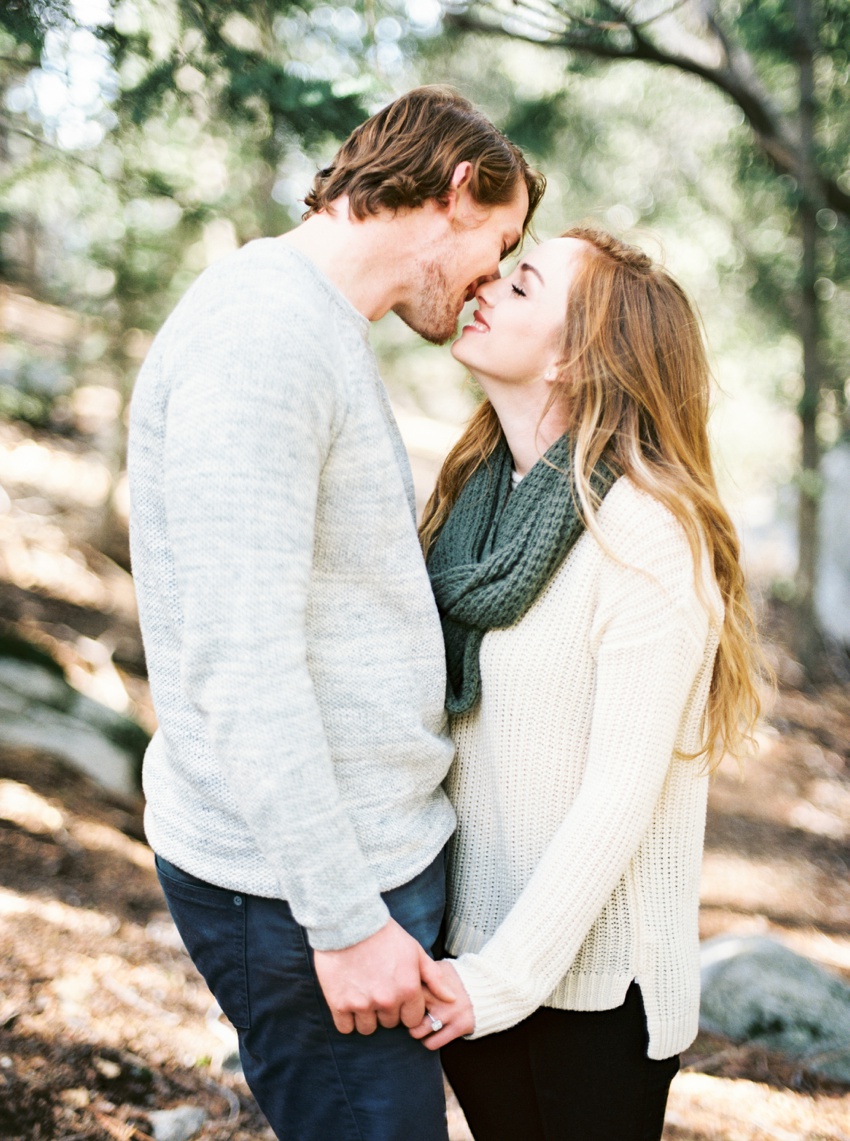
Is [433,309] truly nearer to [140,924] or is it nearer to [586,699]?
[586,699]

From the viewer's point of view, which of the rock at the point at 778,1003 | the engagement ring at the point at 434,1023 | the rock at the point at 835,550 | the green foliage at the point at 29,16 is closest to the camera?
the engagement ring at the point at 434,1023

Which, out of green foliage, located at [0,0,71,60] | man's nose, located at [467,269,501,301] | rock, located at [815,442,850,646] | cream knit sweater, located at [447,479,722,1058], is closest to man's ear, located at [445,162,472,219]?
man's nose, located at [467,269,501,301]

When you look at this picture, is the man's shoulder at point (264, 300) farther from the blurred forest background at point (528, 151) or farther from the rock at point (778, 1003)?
the rock at point (778, 1003)

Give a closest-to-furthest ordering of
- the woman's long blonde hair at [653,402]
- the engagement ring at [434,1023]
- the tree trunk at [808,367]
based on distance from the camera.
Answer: the engagement ring at [434,1023]
the woman's long blonde hair at [653,402]
the tree trunk at [808,367]

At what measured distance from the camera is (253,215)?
5.56 metres

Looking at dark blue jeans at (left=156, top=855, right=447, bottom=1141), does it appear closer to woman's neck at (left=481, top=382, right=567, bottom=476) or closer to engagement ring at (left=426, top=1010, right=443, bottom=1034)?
engagement ring at (left=426, top=1010, right=443, bottom=1034)

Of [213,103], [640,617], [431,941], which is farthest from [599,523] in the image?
[213,103]

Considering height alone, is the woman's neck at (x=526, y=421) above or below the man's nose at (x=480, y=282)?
below

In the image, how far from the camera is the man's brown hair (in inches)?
60.6

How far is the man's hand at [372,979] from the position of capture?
1246 millimetres

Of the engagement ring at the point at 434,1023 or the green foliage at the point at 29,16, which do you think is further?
the green foliage at the point at 29,16

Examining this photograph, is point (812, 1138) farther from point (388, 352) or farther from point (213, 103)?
point (388, 352)

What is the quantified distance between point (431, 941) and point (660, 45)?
5.23 m

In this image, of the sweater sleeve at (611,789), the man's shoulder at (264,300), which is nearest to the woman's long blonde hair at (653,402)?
the sweater sleeve at (611,789)
